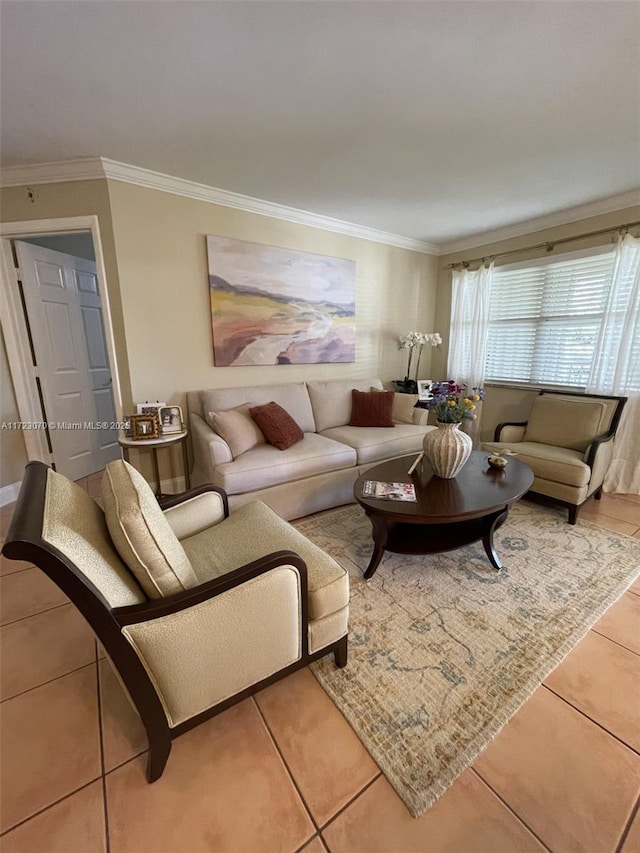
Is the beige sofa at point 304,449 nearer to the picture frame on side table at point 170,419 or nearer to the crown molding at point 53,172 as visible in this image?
the picture frame on side table at point 170,419

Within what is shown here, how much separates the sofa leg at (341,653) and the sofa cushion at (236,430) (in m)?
1.43

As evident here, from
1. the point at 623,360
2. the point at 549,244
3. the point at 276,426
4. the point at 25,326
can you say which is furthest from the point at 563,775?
the point at 25,326

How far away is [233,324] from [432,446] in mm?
2021

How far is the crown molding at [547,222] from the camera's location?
2.89 meters

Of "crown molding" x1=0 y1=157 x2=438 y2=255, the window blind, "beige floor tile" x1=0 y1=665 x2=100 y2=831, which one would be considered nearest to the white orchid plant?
the window blind

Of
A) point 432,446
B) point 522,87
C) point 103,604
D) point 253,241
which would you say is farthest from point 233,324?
point 103,604

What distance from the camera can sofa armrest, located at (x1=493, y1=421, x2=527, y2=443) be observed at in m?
3.22

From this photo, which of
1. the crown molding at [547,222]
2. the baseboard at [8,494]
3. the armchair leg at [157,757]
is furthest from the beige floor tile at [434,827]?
the crown molding at [547,222]

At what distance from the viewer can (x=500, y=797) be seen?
1.02 metres

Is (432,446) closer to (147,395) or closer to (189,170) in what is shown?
(147,395)

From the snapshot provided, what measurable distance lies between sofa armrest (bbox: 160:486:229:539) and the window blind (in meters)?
3.45

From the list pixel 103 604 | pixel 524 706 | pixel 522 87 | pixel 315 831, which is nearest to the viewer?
pixel 103 604

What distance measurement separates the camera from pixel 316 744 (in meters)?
1.16

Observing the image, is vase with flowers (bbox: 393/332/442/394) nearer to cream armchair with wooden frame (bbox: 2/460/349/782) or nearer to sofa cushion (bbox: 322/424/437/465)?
sofa cushion (bbox: 322/424/437/465)
